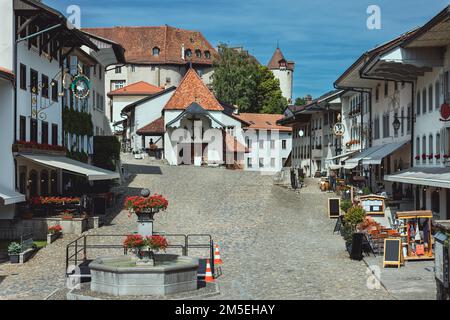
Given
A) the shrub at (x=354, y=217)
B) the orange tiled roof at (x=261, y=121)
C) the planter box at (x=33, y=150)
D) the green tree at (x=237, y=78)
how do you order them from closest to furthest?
the shrub at (x=354, y=217), the planter box at (x=33, y=150), the orange tiled roof at (x=261, y=121), the green tree at (x=237, y=78)

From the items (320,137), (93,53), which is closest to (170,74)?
(320,137)

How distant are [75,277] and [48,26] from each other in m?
19.6

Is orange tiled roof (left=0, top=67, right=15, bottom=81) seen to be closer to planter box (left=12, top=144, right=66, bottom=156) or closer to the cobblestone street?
planter box (left=12, top=144, right=66, bottom=156)

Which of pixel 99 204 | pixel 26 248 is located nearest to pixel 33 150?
pixel 99 204

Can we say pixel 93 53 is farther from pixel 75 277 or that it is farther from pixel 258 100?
pixel 258 100

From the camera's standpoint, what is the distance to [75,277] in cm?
2050

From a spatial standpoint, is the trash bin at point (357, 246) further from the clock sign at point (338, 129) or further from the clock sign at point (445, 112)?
the clock sign at point (338, 129)

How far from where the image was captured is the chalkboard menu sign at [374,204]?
3394 centimetres

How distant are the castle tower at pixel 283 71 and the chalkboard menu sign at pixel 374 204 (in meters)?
107

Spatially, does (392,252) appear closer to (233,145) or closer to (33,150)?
(33,150)

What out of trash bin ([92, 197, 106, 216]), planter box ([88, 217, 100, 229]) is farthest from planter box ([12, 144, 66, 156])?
planter box ([88, 217, 100, 229])

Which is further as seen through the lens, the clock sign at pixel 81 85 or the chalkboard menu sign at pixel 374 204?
the clock sign at pixel 81 85

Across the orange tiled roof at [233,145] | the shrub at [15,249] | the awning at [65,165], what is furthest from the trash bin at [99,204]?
the orange tiled roof at [233,145]

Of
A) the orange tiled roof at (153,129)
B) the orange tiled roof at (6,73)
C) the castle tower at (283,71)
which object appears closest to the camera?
the orange tiled roof at (6,73)
